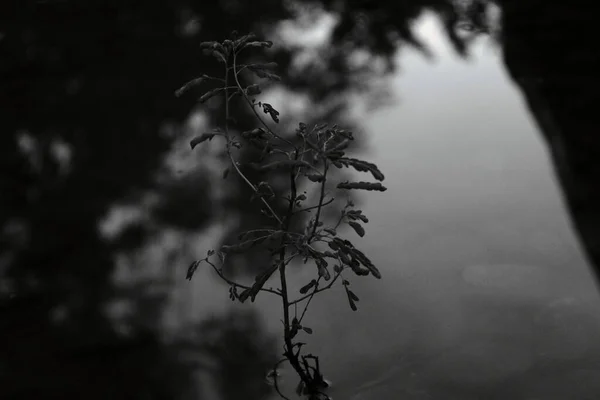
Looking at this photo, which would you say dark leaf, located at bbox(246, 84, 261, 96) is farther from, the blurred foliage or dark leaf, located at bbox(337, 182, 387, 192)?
the blurred foliage

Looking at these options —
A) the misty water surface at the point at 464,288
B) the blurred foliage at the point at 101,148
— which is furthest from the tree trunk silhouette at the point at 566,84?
the blurred foliage at the point at 101,148

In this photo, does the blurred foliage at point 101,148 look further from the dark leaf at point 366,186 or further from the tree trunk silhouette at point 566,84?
the tree trunk silhouette at point 566,84

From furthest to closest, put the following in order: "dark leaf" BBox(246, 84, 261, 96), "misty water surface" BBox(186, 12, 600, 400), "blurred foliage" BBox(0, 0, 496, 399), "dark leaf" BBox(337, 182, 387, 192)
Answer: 1. "blurred foliage" BBox(0, 0, 496, 399)
2. "misty water surface" BBox(186, 12, 600, 400)
3. "dark leaf" BBox(246, 84, 261, 96)
4. "dark leaf" BBox(337, 182, 387, 192)

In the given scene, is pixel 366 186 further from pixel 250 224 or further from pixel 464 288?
pixel 250 224

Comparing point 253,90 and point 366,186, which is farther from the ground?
point 253,90

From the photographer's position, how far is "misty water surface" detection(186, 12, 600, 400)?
1.65 m

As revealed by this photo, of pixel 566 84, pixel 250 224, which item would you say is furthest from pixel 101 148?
pixel 566 84

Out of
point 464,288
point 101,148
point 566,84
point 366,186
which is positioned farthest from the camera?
point 101,148

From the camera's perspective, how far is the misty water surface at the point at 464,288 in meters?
1.65

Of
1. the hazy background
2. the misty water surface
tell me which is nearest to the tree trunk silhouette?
the misty water surface

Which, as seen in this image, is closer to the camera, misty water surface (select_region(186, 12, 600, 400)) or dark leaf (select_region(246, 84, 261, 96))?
dark leaf (select_region(246, 84, 261, 96))

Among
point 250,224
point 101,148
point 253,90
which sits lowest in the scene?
point 253,90

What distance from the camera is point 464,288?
2.05m

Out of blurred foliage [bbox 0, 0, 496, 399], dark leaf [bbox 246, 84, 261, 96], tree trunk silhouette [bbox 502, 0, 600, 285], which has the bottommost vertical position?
tree trunk silhouette [bbox 502, 0, 600, 285]
